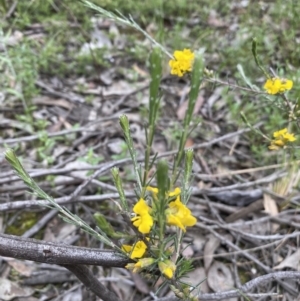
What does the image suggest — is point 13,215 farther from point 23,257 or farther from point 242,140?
point 242,140

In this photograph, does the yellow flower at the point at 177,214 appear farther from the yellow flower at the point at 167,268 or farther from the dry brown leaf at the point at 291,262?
the dry brown leaf at the point at 291,262

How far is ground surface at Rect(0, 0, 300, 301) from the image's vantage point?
1.70 metres

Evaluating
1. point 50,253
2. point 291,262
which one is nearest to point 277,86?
point 291,262

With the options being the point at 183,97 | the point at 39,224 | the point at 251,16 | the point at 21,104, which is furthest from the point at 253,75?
the point at 39,224

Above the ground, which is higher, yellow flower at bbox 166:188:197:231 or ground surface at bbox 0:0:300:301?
yellow flower at bbox 166:188:197:231

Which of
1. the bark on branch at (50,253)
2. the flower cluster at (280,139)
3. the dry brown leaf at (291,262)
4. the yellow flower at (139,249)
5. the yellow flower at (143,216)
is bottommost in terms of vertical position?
the dry brown leaf at (291,262)

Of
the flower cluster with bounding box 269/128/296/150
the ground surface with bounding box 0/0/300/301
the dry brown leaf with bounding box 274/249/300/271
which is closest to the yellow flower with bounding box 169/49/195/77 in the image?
the ground surface with bounding box 0/0/300/301

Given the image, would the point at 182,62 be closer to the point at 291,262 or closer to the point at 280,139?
the point at 280,139

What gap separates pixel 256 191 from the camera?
6.31 ft

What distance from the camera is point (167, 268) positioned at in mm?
875

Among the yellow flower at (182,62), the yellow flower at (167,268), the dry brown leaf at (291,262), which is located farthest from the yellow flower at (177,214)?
the dry brown leaf at (291,262)

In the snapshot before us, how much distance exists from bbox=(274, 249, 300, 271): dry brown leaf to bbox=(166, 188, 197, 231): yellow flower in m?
0.99

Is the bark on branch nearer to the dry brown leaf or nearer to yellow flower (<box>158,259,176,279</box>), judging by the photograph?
yellow flower (<box>158,259,176,279</box>)

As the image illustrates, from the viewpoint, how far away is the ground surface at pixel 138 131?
170 centimetres
